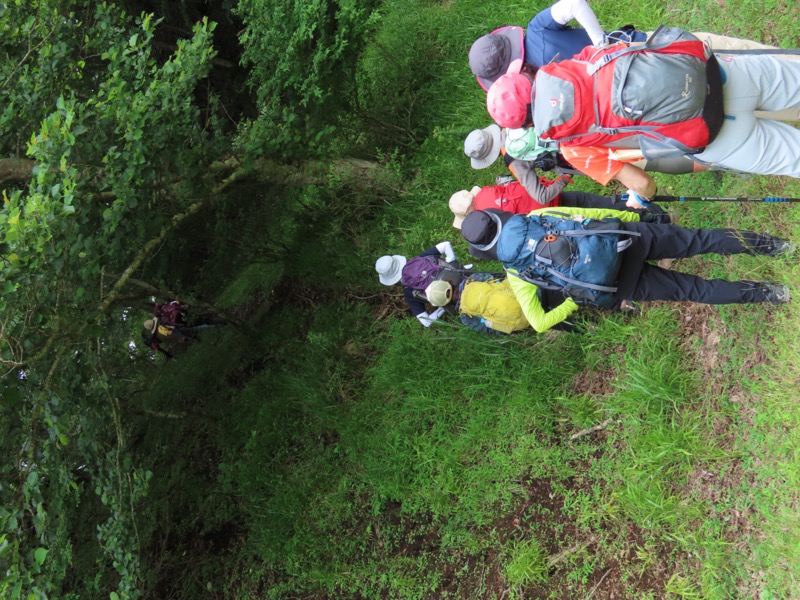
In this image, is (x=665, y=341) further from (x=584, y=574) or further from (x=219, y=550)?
(x=219, y=550)

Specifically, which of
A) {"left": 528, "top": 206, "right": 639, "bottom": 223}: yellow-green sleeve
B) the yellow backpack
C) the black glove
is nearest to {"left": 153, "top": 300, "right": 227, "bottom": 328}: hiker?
the yellow backpack

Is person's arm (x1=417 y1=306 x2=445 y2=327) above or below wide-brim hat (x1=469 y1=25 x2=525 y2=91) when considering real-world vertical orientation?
below

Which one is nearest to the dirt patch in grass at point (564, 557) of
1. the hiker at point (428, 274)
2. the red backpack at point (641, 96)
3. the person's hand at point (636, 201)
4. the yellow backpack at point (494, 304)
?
the yellow backpack at point (494, 304)

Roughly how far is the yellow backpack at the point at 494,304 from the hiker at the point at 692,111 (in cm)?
159

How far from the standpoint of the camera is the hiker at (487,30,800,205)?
9.31 feet

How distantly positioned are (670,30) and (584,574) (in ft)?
12.2

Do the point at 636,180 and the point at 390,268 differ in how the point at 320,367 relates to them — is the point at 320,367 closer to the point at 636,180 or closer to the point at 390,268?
the point at 390,268

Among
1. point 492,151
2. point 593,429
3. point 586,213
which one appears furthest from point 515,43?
point 593,429

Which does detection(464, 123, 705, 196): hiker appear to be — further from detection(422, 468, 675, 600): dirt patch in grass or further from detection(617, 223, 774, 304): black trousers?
detection(422, 468, 675, 600): dirt patch in grass

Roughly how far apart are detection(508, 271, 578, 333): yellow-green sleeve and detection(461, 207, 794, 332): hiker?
12 centimetres

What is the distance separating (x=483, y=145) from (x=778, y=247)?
2.54m

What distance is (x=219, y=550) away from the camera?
21.4 ft

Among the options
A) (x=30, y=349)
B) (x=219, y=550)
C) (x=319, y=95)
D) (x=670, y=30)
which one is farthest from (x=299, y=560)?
(x=670, y=30)

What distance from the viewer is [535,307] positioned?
165 inches
